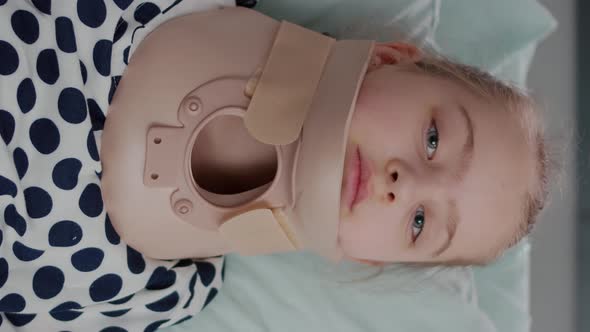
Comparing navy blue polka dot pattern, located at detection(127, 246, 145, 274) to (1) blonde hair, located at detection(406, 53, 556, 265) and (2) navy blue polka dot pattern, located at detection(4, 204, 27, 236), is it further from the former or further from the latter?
(1) blonde hair, located at detection(406, 53, 556, 265)

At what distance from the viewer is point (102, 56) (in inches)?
32.6

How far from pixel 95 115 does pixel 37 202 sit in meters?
0.13

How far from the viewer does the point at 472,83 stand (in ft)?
2.88

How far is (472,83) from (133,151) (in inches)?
17.5

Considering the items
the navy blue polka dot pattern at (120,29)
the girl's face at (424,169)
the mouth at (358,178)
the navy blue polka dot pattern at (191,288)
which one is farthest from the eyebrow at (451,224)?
the navy blue polka dot pattern at (120,29)

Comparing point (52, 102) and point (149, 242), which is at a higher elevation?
point (52, 102)

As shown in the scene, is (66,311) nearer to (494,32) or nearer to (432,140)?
(432,140)

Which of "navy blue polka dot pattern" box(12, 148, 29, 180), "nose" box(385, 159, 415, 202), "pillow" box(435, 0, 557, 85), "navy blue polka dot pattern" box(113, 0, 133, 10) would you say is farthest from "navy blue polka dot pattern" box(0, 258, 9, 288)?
"pillow" box(435, 0, 557, 85)

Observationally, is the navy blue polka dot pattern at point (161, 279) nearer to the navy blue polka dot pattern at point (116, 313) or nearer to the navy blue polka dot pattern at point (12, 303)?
the navy blue polka dot pattern at point (116, 313)

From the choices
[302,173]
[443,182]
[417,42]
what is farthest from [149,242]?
[417,42]

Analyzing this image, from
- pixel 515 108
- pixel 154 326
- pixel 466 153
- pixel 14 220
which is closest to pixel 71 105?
pixel 14 220

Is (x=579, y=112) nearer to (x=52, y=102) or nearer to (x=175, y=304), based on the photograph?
(x=175, y=304)

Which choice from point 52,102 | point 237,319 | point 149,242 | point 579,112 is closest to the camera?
point 52,102

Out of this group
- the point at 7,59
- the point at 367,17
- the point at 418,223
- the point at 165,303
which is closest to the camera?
the point at 7,59
